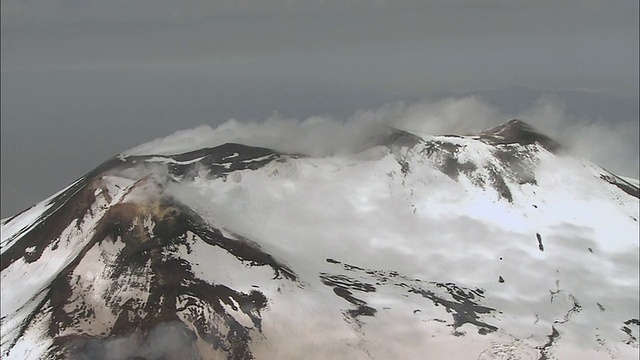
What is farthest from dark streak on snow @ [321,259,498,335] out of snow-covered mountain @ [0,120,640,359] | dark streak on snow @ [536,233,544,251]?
dark streak on snow @ [536,233,544,251]

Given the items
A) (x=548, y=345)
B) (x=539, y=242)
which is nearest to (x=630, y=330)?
(x=548, y=345)

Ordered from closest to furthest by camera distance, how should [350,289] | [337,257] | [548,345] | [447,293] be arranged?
[548,345] → [350,289] → [447,293] → [337,257]

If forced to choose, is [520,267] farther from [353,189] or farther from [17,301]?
[17,301]

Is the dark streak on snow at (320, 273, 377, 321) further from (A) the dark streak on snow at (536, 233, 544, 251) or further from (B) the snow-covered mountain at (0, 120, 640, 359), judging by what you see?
(A) the dark streak on snow at (536, 233, 544, 251)

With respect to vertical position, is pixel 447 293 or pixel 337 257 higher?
pixel 337 257

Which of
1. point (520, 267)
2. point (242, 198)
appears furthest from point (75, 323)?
point (520, 267)

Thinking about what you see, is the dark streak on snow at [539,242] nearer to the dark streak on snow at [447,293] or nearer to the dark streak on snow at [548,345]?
the dark streak on snow at [447,293]

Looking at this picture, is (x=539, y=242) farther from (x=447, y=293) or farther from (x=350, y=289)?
(x=350, y=289)

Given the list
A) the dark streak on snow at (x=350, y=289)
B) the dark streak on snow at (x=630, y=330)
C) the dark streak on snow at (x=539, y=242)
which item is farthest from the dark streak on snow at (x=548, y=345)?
the dark streak on snow at (x=539, y=242)
